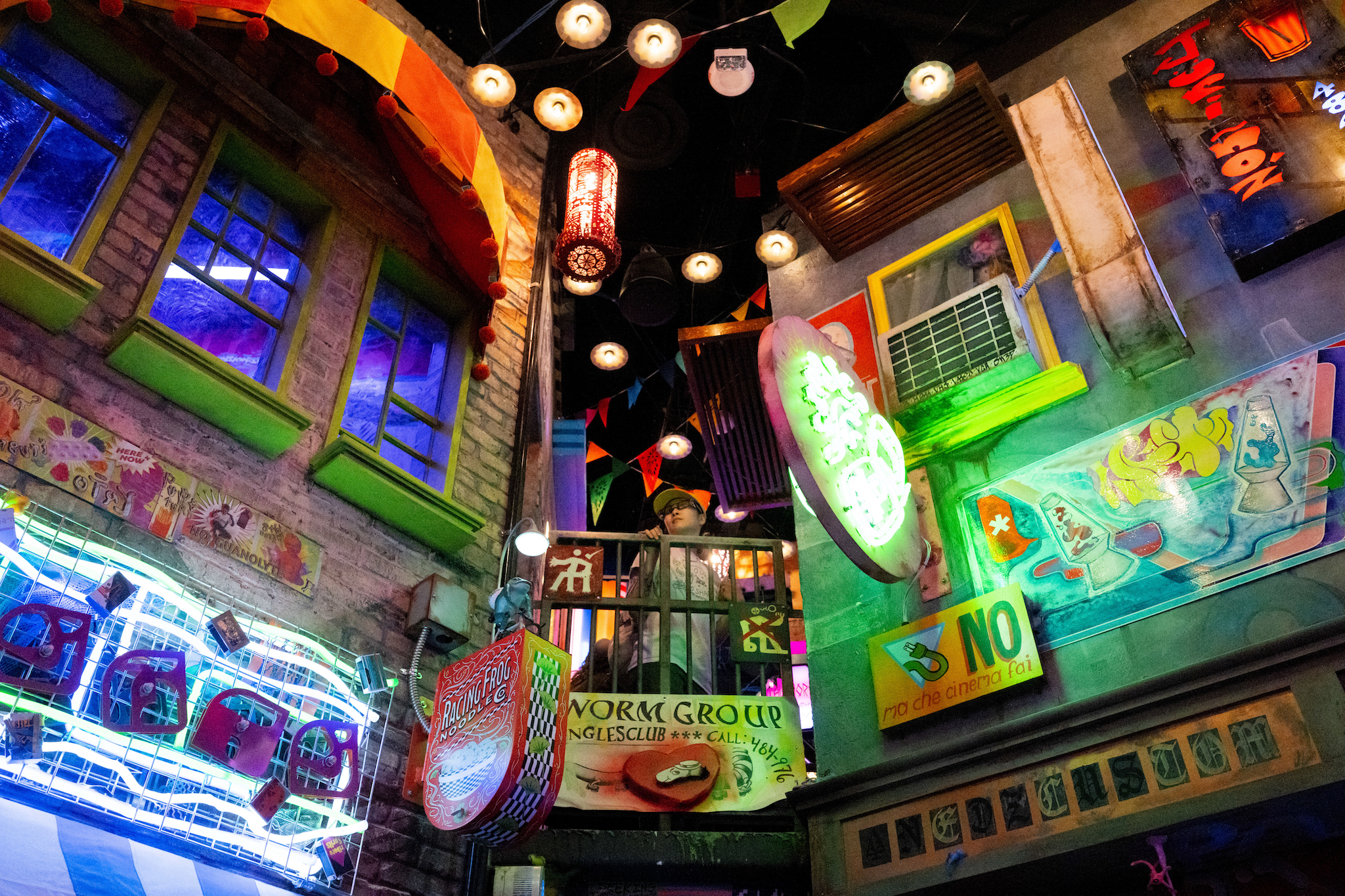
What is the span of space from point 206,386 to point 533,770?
3.34 m

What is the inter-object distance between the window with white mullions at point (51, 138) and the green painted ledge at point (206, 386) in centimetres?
88

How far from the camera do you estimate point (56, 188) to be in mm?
6477

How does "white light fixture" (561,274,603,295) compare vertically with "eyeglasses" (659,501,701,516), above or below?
above

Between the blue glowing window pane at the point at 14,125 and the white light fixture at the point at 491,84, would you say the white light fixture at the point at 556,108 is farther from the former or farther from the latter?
the blue glowing window pane at the point at 14,125

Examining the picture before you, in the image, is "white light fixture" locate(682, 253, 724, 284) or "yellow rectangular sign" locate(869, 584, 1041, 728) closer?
"yellow rectangular sign" locate(869, 584, 1041, 728)

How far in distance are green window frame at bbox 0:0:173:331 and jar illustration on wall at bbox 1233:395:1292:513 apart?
7.18m

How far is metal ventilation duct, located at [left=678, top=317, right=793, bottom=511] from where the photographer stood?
955 cm

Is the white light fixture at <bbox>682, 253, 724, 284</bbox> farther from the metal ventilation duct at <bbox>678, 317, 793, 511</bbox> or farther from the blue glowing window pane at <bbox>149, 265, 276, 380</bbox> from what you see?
the blue glowing window pane at <bbox>149, 265, 276, 380</bbox>

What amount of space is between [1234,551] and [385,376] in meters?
6.44

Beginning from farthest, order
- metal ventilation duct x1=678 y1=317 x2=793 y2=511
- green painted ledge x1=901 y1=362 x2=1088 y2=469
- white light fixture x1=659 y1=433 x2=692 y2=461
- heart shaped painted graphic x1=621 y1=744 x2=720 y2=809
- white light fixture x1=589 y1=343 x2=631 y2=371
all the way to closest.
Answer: white light fixture x1=659 y1=433 x2=692 y2=461
white light fixture x1=589 y1=343 x2=631 y2=371
metal ventilation duct x1=678 y1=317 x2=793 y2=511
green painted ledge x1=901 y1=362 x2=1088 y2=469
heart shaped painted graphic x1=621 y1=744 x2=720 y2=809

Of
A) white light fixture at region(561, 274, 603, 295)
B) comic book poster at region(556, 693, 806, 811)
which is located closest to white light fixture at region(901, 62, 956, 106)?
white light fixture at region(561, 274, 603, 295)

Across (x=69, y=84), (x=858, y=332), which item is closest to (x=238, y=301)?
(x=69, y=84)

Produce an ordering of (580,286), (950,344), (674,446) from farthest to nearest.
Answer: (674,446)
(580,286)
(950,344)

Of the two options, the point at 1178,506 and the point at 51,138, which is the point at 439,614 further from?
the point at 1178,506
